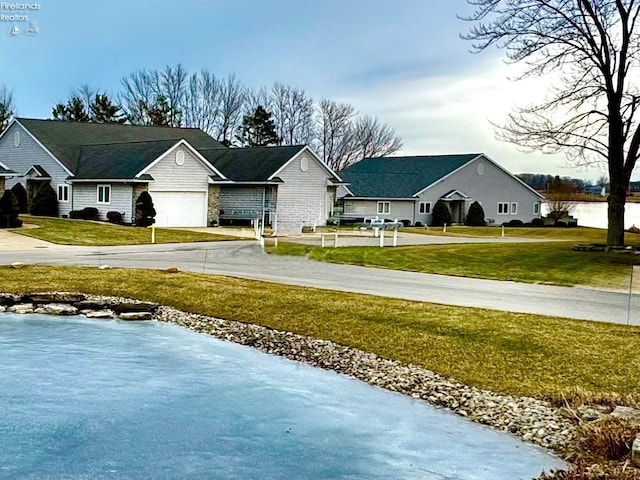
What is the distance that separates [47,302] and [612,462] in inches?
471

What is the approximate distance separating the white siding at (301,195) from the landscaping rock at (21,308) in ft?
82.1

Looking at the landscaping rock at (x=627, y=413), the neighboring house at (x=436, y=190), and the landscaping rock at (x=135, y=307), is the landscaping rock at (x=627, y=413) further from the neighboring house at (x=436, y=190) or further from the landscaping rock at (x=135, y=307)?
the neighboring house at (x=436, y=190)

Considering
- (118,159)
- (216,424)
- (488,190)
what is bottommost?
(216,424)

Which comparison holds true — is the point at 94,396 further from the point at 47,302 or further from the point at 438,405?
the point at 47,302

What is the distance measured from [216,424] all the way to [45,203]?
33285 millimetres

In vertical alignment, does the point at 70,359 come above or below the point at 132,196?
below

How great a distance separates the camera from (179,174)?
36875mm

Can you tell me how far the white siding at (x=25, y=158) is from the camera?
3875 centimetres

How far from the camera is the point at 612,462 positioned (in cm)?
675

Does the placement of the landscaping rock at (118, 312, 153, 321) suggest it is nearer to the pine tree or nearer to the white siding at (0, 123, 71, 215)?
the white siding at (0, 123, 71, 215)

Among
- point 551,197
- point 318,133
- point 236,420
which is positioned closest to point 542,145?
point 236,420

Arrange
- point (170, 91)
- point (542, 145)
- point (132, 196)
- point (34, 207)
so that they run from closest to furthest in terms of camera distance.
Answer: point (542, 145)
point (132, 196)
point (34, 207)
point (170, 91)

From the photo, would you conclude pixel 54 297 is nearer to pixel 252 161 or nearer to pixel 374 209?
pixel 252 161

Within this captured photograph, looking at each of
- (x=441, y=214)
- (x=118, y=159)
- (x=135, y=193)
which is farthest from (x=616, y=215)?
(x=118, y=159)
